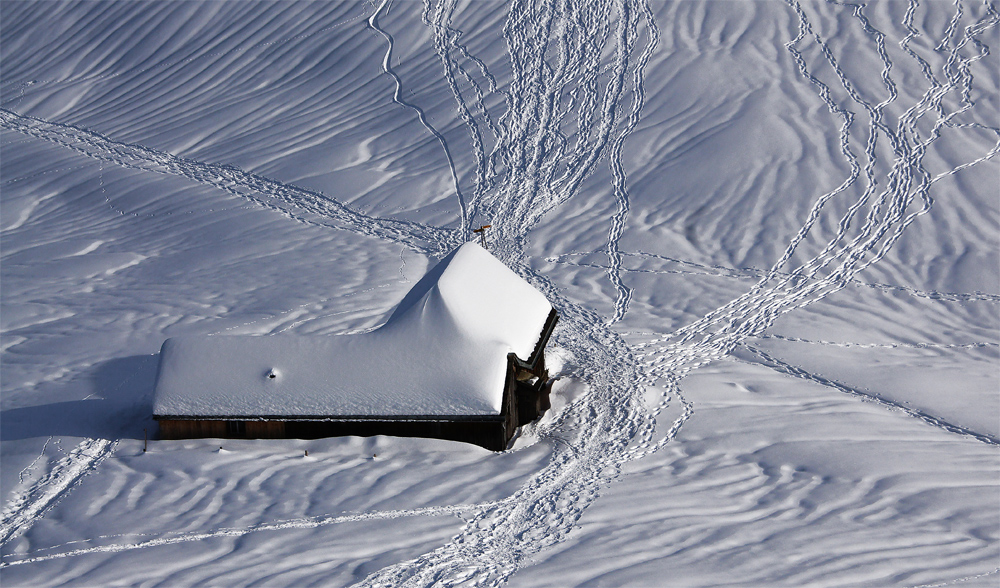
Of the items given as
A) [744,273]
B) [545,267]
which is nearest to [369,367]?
[545,267]

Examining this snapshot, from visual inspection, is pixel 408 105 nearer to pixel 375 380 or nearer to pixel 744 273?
pixel 744 273

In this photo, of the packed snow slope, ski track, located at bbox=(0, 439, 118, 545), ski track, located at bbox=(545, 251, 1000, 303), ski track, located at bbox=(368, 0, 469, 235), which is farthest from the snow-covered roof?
ski track, located at bbox=(368, 0, 469, 235)

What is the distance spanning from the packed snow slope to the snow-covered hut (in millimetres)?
264

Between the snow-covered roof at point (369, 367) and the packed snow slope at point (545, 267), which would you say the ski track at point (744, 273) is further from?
the snow-covered roof at point (369, 367)

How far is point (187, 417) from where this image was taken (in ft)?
37.7

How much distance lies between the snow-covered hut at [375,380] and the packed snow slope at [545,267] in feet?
0.87

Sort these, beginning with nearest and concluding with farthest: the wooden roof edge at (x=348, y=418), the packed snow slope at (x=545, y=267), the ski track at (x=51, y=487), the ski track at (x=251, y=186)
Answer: the packed snow slope at (x=545, y=267) → the ski track at (x=51, y=487) → the wooden roof edge at (x=348, y=418) → the ski track at (x=251, y=186)

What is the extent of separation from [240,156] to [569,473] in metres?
13.0

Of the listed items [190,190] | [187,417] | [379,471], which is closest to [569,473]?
[379,471]

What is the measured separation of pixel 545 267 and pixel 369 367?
607 cm

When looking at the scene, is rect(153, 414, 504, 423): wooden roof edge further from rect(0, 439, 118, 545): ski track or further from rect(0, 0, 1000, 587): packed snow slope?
rect(0, 439, 118, 545): ski track

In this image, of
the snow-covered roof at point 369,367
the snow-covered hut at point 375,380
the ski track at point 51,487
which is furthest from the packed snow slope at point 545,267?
the snow-covered roof at point 369,367

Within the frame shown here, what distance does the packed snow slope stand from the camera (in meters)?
9.63

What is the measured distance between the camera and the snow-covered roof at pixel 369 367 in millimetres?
11258
